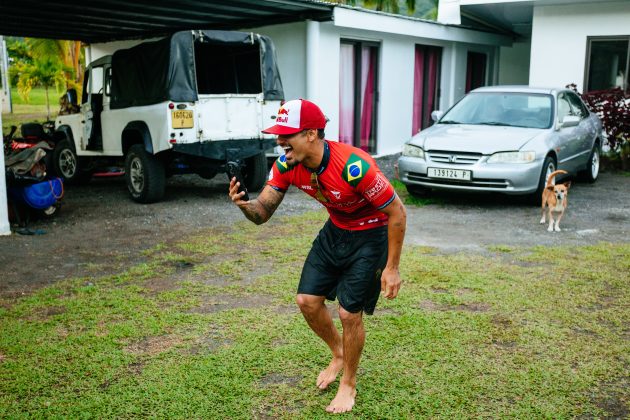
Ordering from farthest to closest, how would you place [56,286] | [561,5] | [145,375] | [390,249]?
[561,5], [56,286], [145,375], [390,249]

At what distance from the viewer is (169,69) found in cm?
938

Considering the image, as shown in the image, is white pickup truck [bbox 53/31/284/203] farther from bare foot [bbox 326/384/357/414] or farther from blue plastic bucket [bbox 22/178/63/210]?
bare foot [bbox 326/384/357/414]

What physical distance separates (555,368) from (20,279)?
15.6ft

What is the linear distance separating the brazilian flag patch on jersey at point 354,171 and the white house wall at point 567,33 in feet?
41.6

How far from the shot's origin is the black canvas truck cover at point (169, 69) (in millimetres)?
9414

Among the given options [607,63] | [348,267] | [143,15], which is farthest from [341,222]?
[607,63]

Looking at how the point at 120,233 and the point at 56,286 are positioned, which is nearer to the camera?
the point at 56,286

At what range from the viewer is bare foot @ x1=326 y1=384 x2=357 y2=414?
363 cm

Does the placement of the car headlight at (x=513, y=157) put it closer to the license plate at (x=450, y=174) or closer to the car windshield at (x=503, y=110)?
the license plate at (x=450, y=174)

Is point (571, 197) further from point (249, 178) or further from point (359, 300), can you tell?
point (359, 300)

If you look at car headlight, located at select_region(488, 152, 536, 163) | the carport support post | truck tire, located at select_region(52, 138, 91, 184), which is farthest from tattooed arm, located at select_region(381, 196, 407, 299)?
truck tire, located at select_region(52, 138, 91, 184)

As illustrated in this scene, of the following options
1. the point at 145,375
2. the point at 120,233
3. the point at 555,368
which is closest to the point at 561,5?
the point at 120,233

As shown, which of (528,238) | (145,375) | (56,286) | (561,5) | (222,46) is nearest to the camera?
(145,375)

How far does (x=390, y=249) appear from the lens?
3.45 m
